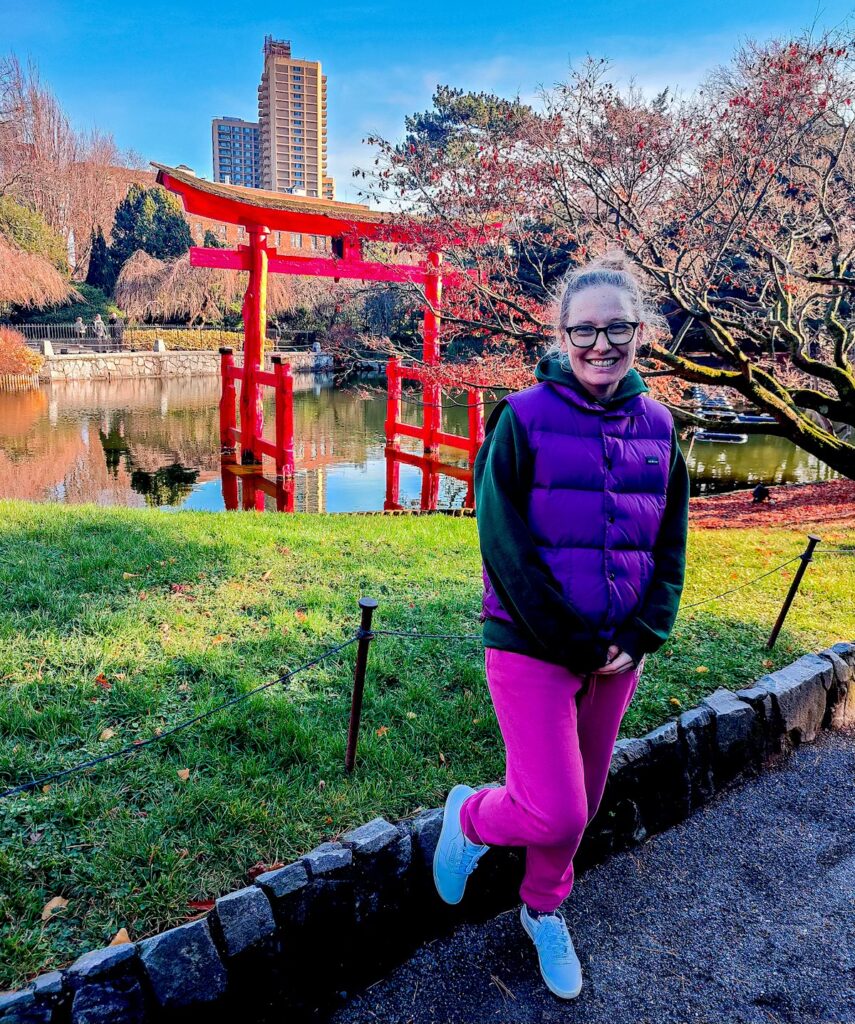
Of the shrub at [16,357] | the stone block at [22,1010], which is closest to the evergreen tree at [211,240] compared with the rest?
the shrub at [16,357]

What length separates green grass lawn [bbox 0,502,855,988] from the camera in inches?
74.4

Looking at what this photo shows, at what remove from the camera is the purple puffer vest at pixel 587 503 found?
1.61 metres

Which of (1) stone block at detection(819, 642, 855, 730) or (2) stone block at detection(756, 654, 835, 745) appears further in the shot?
(1) stone block at detection(819, 642, 855, 730)

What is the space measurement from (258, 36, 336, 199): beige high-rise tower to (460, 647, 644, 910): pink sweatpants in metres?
A: 99.3

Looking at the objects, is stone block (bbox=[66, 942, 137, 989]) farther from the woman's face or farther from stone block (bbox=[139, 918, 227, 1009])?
the woman's face

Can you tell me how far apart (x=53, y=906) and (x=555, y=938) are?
4.11 feet

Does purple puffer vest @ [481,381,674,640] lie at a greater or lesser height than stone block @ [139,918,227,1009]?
greater

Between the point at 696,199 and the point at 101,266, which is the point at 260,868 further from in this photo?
the point at 101,266

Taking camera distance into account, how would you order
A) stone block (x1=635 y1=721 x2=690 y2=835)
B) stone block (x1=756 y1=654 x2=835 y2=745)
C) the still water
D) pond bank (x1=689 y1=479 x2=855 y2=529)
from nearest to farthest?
stone block (x1=635 y1=721 x2=690 y2=835) → stone block (x1=756 y1=654 x2=835 y2=745) → pond bank (x1=689 y1=479 x2=855 y2=529) → the still water

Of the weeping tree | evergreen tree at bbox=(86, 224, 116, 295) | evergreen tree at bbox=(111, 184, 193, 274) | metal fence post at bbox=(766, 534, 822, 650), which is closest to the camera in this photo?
metal fence post at bbox=(766, 534, 822, 650)

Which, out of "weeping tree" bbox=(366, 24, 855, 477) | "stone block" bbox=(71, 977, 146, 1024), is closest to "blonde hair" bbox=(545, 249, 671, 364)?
"stone block" bbox=(71, 977, 146, 1024)

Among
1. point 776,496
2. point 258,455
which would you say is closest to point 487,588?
point 776,496

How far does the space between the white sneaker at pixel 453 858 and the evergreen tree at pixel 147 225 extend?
34.7 m

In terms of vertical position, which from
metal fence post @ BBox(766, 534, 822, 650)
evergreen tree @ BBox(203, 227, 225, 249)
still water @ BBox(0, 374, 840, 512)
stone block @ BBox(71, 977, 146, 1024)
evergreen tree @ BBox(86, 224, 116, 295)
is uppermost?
evergreen tree @ BBox(203, 227, 225, 249)
